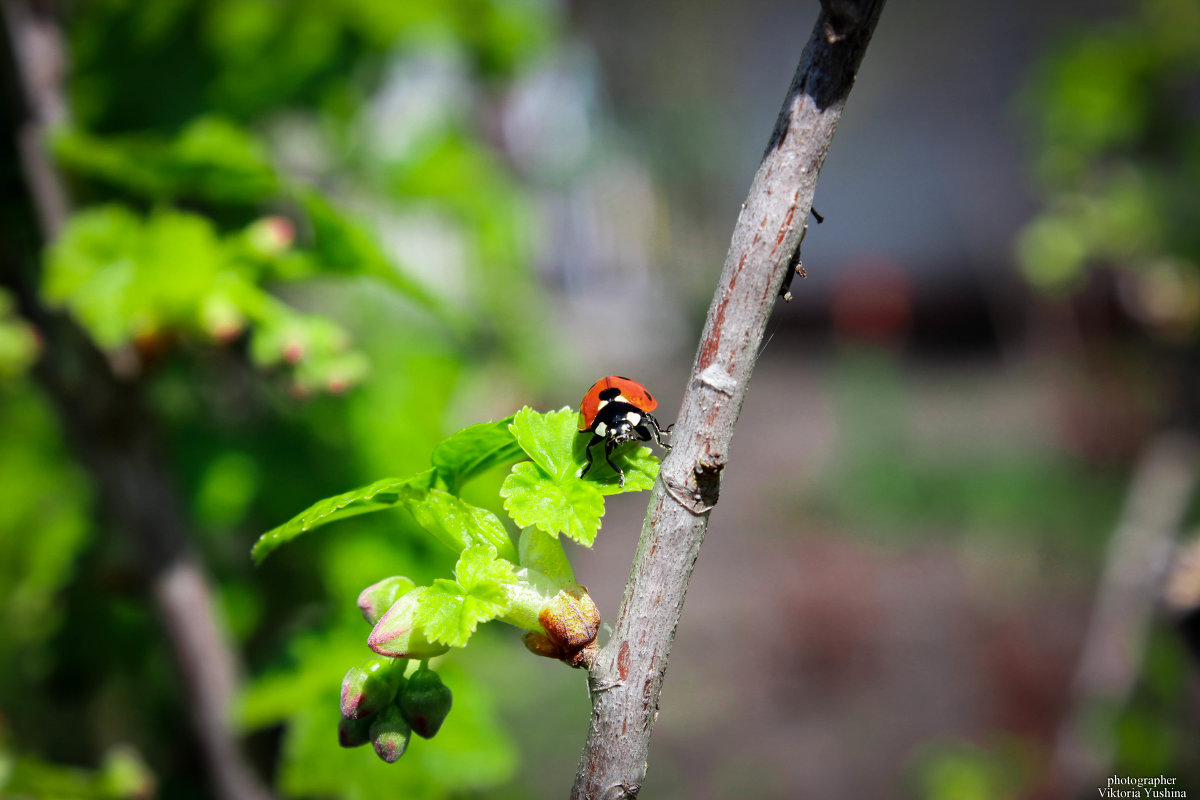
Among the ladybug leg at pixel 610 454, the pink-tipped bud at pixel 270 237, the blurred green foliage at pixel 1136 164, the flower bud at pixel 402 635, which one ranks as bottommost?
the flower bud at pixel 402 635

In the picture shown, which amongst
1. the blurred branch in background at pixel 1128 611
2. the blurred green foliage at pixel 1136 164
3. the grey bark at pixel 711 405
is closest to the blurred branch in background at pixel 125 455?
the grey bark at pixel 711 405

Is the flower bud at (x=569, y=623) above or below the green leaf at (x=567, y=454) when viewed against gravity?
below

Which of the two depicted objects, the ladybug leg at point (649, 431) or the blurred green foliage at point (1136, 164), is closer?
the ladybug leg at point (649, 431)

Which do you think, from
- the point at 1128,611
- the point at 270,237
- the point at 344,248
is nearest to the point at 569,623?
the point at 344,248

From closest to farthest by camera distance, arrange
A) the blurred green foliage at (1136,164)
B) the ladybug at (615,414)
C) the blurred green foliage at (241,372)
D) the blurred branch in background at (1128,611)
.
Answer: the ladybug at (615,414) < the blurred green foliage at (241,372) < the blurred branch in background at (1128,611) < the blurred green foliage at (1136,164)

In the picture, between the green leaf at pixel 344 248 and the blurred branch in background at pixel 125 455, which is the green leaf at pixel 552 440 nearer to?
the green leaf at pixel 344 248

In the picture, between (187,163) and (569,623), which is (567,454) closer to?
(569,623)

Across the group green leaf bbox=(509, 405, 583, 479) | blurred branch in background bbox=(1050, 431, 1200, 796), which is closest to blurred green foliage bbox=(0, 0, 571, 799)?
green leaf bbox=(509, 405, 583, 479)

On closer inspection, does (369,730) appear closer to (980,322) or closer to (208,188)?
(208,188)

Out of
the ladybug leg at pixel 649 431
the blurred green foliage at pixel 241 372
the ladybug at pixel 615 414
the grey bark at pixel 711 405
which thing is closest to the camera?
the grey bark at pixel 711 405
